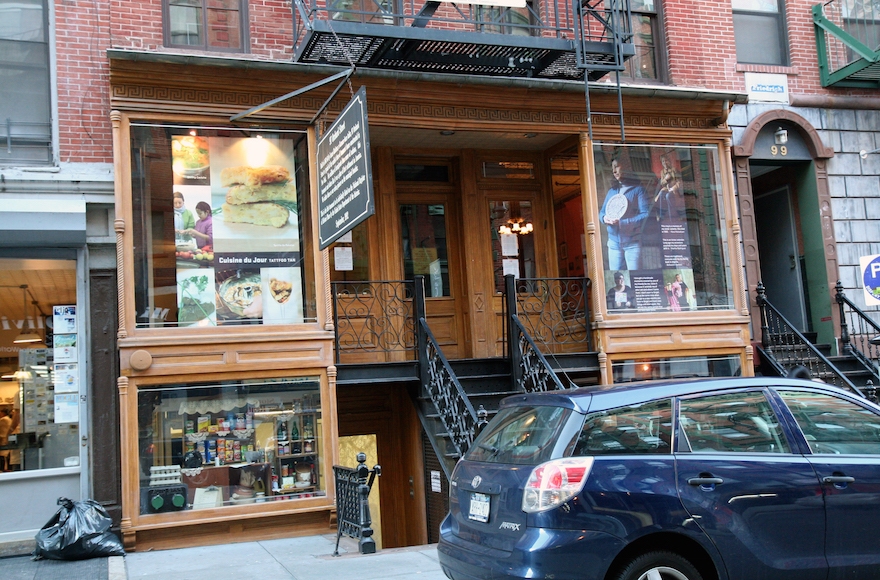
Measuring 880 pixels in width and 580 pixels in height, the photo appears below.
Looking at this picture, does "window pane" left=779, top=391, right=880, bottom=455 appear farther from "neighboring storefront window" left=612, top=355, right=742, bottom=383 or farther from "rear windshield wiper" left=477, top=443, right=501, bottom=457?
"neighboring storefront window" left=612, top=355, right=742, bottom=383

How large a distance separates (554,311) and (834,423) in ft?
22.3

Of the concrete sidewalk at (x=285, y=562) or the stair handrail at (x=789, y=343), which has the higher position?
the stair handrail at (x=789, y=343)

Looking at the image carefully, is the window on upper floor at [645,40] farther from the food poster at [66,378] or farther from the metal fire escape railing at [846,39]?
the food poster at [66,378]

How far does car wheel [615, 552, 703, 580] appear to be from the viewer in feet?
16.9

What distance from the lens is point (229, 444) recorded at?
10.0 m

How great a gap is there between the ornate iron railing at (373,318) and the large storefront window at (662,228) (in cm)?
294

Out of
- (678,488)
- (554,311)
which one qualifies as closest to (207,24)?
(554,311)

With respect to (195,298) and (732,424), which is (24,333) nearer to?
(195,298)

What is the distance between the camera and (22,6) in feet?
34.5

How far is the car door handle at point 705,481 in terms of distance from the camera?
17.6 feet

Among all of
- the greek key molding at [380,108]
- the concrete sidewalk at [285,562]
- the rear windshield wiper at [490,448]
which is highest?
the greek key molding at [380,108]

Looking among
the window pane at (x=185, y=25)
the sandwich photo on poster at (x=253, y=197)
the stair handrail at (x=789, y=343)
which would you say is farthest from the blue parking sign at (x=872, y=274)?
the window pane at (x=185, y=25)

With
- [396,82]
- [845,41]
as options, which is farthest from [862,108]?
[396,82]

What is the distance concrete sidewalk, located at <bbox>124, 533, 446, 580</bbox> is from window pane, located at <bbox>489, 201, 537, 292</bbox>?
17.1 feet
